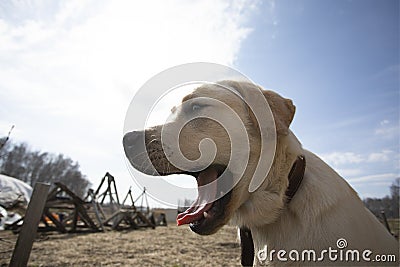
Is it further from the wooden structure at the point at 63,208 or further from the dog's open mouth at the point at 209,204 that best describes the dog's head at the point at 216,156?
the wooden structure at the point at 63,208

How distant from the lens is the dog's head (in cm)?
207

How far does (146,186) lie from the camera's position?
2.24 meters

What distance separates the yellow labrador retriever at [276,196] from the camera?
182 centimetres

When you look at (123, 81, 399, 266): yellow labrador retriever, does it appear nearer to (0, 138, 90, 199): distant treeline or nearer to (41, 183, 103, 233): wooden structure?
(41, 183, 103, 233): wooden structure

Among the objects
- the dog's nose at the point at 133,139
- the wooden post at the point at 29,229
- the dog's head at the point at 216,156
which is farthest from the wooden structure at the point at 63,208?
the dog's head at the point at 216,156

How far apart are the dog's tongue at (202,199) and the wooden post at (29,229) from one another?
2283 millimetres

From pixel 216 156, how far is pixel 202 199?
37 centimetres

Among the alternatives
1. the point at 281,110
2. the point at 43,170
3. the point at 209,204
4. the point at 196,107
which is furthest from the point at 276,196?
the point at 43,170

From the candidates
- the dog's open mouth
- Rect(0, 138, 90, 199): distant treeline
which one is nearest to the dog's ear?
the dog's open mouth

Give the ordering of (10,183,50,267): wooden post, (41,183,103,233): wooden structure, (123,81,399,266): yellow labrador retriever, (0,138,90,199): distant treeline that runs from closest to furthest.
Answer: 1. (123,81,399,266): yellow labrador retriever
2. (10,183,50,267): wooden post
3. (41,183,103,233): wooden structure
4. (0,138,90,199): distant treeline

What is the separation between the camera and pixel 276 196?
2027 mm

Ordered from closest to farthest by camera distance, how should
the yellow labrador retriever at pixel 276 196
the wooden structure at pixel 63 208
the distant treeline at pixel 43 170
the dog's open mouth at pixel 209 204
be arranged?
the yellow labrador retriever at pixel 276 196, the dog's open mouth at pixel 209 204, the wooden structure at pixel 63 208, the distant treeline at pixel 43 170

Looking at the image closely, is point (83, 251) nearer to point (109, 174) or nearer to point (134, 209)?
point (134, 209)

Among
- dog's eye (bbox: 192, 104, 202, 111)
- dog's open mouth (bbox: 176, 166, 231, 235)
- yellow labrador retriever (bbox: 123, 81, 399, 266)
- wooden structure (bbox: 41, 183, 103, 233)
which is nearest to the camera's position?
yellow labrador retriever (bbox: 123, 81, 399, 266)
